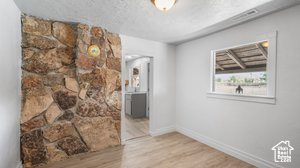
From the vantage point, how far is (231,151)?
2.54 meters

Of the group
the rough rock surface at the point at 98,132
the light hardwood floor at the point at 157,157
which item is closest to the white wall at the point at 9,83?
the light hardwood floor at the point at 157,157

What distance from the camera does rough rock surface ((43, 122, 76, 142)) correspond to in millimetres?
2242

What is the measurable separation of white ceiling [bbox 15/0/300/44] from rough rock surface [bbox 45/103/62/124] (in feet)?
4.85

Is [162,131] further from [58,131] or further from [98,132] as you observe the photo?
[58,131]

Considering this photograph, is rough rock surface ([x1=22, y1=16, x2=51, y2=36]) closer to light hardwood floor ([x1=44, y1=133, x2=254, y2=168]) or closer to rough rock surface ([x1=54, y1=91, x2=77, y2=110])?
rough rock surface ([x1=54, y1=91, x2=77, y2=110])

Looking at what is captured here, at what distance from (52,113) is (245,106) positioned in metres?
3.31

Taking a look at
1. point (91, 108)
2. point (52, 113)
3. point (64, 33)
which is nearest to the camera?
point (52, 113)

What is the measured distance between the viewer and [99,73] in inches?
104

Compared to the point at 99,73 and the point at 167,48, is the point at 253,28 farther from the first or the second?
the point at 99,73

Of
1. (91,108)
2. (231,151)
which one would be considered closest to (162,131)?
(231,151)

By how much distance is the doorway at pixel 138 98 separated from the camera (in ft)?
12.2

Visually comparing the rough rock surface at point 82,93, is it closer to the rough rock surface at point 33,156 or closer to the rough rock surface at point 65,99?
the rough rock surface at point 65,99

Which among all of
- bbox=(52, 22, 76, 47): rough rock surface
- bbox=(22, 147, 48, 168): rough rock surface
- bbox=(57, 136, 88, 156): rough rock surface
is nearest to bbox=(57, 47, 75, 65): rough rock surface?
bbox=(52, 22, 76, 47): rough rock surface

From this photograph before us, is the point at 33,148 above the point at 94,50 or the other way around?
the other way around
